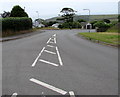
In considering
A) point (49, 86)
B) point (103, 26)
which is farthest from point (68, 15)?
point (49, 86)

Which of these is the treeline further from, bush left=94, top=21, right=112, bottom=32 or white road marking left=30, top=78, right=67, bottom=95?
bush left=94, top=21, right=112, bottom=32

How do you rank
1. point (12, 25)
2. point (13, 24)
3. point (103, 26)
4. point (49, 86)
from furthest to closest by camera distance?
point (103, 26) → point (13, 24) → point (12, 25) → point (49, 86)

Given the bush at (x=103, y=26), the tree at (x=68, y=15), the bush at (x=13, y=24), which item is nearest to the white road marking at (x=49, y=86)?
the bush at (x=13, y=24)

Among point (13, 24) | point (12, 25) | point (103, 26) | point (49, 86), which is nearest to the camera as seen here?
point (49, 86)

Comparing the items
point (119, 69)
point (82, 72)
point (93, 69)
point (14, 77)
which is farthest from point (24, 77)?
point (119, 69)

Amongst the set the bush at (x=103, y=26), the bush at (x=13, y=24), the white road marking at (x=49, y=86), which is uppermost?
the bush at (x=13, y=24)

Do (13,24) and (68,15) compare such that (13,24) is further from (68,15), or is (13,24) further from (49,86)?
(68,15)

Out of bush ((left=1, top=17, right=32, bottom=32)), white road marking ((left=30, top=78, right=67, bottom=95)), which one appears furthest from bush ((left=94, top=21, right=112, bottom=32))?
white road marking ((left=30, top=78, right=67, bottom=95))

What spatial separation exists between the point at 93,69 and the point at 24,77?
3011mm

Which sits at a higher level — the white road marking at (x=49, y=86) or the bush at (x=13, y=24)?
the bush at (x=13, y=24)

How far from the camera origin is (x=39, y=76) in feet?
20.4

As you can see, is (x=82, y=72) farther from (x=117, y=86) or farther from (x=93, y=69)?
(x=117, y=86)

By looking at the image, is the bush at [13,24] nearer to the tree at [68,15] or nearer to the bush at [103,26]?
the bush at [103,26]

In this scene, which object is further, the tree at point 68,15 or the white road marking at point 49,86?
the tree at point 68,15
